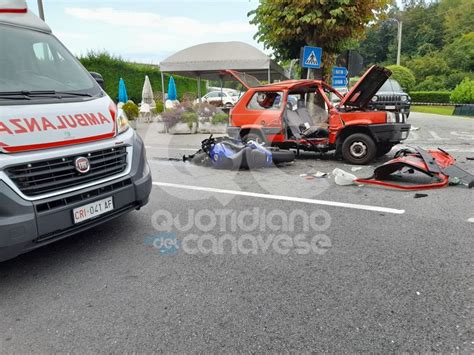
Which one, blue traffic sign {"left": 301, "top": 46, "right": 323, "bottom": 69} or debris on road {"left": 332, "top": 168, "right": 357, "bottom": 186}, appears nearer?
debris on road {"left": 332, "top": 168, "right": 357, "bottom": 186}

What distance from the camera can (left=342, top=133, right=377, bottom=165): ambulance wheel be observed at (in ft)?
22.6

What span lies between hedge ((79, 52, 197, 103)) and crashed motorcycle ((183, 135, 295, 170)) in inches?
602

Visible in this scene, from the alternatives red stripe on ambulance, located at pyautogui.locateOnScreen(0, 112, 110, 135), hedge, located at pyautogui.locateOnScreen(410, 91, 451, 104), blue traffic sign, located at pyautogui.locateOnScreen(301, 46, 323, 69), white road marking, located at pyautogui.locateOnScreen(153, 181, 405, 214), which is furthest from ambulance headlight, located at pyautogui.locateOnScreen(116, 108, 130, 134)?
hedge, located at pyautogui.locateOnScreen(410, 91, 451, 104)

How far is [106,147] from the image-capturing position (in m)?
3.25

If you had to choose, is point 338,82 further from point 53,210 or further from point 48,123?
point 53,210

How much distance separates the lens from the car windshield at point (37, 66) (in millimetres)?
3170

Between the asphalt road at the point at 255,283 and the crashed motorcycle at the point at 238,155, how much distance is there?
219 centimetres

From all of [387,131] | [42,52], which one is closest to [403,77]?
[387,131]

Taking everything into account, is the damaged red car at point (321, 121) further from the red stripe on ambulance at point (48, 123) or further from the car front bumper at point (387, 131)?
the red stripe on ambulance at point (48, 123)

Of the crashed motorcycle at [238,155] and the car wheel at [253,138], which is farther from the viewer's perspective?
the car wheel at [253,138]

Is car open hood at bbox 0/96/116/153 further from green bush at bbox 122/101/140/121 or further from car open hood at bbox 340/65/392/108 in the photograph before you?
green bush at bbox 122/101/140/121

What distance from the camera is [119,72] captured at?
22547 mm

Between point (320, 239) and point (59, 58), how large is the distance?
3.22m

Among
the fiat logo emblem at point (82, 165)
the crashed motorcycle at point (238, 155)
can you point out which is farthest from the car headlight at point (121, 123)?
the crashed motorcycle at point (238, 155)
